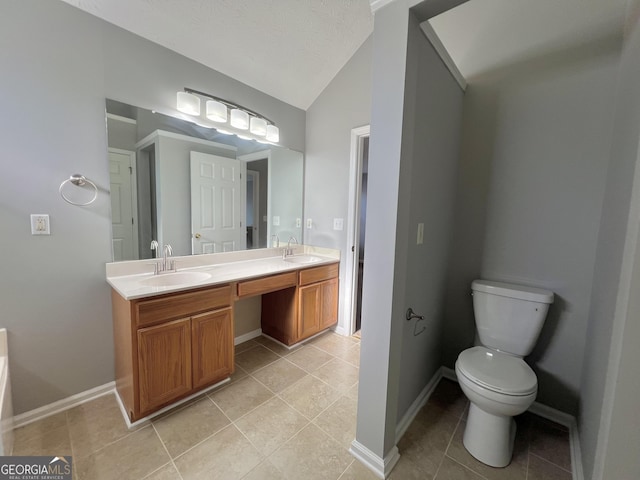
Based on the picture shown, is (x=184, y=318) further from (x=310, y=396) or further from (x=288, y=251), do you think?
(x=288, y=251)

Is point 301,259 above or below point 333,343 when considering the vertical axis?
above

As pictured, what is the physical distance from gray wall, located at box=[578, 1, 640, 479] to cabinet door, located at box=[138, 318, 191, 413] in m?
1.93

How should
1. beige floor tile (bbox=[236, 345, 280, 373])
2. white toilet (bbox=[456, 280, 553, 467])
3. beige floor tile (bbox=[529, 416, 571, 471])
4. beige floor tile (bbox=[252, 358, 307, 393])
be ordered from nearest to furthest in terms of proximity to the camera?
1. white toilet (bbox=[456, 280, 553, 467])
2. beige floor tile (bbox=[529, 416, 571, 471])
3. beige floor tile (bbox=[252, 358, 307, 393])
4. beige floor tile (bbox=[236, 345, 280, 373])

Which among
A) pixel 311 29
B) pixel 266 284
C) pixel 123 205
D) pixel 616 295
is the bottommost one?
pixel 266 284

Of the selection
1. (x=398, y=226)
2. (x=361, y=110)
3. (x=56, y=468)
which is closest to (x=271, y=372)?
(x=56, y=468)

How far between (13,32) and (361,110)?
7.50 feet

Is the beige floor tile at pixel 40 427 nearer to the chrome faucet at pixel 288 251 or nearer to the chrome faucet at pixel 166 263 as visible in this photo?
the chrome faucet at pixel 166 263

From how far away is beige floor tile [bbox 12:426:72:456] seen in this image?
1.34m

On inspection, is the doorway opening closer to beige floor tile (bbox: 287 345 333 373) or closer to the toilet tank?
beige floor tile (bbox: 287 345 333 373)

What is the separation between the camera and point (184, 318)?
5.28ft

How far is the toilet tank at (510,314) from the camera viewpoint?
153 centimetres

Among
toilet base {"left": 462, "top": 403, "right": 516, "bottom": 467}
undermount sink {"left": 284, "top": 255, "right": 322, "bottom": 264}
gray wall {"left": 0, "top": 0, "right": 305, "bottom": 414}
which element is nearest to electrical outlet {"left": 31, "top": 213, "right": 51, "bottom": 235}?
gray wall {"left": 0, "top": 0, "right": 305, "bottom": 414}

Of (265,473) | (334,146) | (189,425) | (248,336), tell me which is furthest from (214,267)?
(334,146)

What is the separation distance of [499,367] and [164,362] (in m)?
1.93
